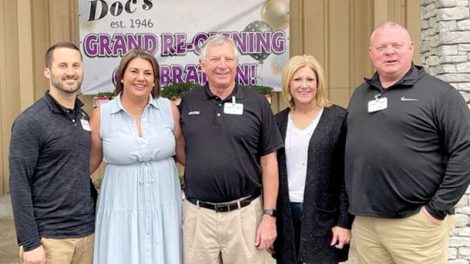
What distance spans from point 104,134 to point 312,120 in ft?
3.65

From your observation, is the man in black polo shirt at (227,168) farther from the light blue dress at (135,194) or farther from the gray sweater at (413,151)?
the gray sweater at (413,151)

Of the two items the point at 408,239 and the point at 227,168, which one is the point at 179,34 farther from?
the point at 408,239

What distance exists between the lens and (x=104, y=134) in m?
2.84

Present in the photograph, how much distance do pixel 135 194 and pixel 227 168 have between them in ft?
1.62

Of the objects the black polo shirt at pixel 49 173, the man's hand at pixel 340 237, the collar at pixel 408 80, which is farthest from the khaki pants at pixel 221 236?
the collar at pixel 408 80

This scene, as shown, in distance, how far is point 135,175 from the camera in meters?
2.83

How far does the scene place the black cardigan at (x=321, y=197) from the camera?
2922mm

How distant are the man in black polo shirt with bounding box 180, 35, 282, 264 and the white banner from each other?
417 centimetres

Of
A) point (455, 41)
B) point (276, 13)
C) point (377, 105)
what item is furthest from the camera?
point (276, 13)

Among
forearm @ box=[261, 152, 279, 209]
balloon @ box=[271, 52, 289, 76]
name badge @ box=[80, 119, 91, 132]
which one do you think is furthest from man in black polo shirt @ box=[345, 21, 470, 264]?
balloon @ box=[271, 52, 289, 76]

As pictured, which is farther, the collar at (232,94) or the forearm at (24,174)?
the collar at (232,94)

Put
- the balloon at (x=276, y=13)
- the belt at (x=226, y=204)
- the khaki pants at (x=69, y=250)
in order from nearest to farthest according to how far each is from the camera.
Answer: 1. the khaki pants at (x=69, y=250)
2. the belt at (x=226, y=204)
3. the balloon at (x=276, y=13)

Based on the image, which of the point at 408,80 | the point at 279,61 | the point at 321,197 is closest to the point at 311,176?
the point at 321,197

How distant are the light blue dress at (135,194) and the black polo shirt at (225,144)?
0.48 feet
